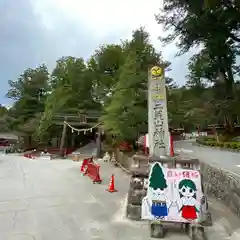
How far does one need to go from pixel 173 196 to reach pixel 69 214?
3.28 meters

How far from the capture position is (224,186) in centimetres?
938

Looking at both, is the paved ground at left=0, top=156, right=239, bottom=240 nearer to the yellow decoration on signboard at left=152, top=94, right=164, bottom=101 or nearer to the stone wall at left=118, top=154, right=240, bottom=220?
the stone wall at left=118, top=154, right=240, bottom=220

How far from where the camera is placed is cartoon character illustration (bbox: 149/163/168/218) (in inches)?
286

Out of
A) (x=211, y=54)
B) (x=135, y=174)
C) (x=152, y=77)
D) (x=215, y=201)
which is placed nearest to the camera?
(x=135, y=174)

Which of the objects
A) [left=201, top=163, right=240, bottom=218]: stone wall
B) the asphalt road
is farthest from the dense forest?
[left=201, top=163, right=240, bottom=218]: stone wall

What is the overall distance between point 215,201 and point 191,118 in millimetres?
27175

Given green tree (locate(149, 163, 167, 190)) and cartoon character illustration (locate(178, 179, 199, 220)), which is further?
green tree (locate(149, 163, 167, 190))

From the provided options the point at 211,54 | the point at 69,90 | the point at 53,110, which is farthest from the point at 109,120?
the point at 211,54

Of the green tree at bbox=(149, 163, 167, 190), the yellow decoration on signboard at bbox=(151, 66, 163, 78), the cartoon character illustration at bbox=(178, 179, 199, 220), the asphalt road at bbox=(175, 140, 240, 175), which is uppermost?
the yellow decoration on signboard at bbox=(151, 66, 163, 78)

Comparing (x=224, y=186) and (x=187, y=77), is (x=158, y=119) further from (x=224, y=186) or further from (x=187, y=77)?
(x=187, y=77)

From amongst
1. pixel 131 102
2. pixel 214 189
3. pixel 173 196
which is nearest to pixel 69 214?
pixel 173 196

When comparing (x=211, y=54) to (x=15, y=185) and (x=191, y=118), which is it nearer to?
(x=191, y=118)

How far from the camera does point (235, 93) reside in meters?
32.3

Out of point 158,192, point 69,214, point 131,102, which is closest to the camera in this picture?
point 158,192
